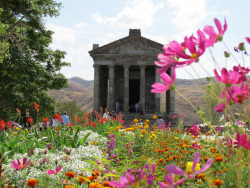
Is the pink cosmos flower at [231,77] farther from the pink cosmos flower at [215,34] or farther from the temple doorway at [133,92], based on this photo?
the temple doorway at [133,92]

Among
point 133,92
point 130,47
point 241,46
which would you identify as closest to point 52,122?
point 241,46

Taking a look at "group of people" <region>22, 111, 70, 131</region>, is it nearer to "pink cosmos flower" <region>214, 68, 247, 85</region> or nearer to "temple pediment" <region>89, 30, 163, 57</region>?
"pink cosmos flower" <region>214, 68, 247, 85</region>

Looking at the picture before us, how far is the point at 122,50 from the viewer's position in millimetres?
25328

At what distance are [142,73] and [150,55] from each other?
2.08 meters

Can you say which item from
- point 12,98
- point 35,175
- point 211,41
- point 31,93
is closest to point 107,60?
point 31,93

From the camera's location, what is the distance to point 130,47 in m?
25.3

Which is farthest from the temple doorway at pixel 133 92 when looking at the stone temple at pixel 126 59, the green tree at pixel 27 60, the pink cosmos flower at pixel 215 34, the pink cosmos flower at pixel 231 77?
the pink cosmos flower at pixel 231 77

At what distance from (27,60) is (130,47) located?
11.5m

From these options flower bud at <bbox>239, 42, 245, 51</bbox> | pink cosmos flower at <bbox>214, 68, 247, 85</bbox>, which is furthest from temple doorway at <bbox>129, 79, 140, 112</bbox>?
pink cosmos flower at <bbox>214, 68, 247, 85</bbox>

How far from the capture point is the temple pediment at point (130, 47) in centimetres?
2495

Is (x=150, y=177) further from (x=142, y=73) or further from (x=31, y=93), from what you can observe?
(x=142, y=73)

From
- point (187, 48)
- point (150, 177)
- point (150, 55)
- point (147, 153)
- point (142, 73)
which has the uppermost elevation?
point (150, 55)

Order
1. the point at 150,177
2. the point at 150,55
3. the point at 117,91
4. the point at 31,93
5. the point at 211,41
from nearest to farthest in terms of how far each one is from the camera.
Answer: the point at 211,41 → the point at 150,177 → the point at 31,93 → the point at 150,55 → the point at 117,91

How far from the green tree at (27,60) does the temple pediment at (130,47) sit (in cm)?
542
